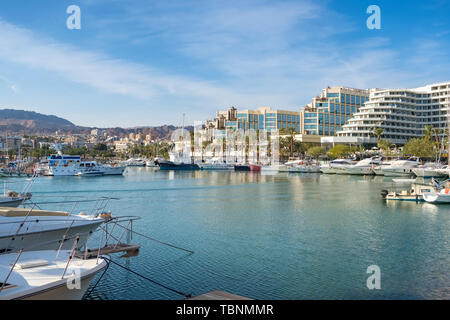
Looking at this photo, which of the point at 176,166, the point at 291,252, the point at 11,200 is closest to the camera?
the point at 291,252

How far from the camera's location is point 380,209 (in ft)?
125

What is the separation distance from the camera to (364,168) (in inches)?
3831

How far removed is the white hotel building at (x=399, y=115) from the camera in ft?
458

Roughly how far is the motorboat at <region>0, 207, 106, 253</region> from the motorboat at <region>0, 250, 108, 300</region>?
2968 millimetres

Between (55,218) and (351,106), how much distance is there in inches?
6581

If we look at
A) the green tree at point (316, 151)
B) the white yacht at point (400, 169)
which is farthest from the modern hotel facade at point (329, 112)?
the white yacht at point (400, 169)

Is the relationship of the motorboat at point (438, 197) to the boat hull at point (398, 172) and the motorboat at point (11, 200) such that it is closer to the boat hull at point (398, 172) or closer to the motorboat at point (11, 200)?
the motorboat at point (11, 200)

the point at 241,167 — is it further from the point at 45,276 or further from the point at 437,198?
the point at 45,276

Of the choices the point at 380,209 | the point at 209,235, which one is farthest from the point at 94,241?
the point at 380,209

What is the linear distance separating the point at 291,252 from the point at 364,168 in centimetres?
8172

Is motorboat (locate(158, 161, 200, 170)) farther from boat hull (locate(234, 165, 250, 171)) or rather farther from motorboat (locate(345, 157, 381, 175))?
motorboat (locate(345, 157, 381, 175))

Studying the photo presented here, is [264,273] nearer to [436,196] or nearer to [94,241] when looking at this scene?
[94,241]
